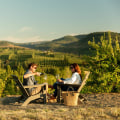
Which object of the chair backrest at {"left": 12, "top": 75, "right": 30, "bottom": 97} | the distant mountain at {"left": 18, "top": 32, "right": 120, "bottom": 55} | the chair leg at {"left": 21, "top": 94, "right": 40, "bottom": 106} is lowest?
the chair leg at {"left": 21, "top": 94, "right": 40, "bottom": 106}

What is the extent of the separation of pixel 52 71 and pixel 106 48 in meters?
6.46

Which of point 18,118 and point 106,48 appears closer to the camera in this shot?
point 18,118

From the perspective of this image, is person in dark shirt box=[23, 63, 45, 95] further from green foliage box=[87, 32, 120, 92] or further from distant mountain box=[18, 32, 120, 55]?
distant mountain box=[18, 32, 120, 55]

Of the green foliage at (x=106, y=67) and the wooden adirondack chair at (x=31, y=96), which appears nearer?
the wooden adirondack chair at (x=31, y=96)

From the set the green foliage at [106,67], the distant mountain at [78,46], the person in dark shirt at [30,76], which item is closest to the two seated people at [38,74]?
the person in dark shirt at [30,76]

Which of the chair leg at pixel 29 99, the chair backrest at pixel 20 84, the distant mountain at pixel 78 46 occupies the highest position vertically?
→ the distant mountain at pixel 78 46

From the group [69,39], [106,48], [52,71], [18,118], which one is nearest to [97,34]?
[69,39]

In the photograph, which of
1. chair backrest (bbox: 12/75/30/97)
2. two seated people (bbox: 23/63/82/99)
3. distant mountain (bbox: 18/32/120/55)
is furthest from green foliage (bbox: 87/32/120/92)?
distant mountain (bbox: 18/32/120/55)

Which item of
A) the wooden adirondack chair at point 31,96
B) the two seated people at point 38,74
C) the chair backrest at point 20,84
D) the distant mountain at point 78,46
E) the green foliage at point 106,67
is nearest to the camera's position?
the chair backrest at point 20,84

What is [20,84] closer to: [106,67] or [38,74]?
[38,74]

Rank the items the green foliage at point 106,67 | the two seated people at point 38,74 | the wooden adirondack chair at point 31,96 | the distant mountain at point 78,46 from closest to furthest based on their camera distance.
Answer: the wooden adirondack chair at point 31,96 < the two seated people at point 38,74 < the green foliage at point 106,67 < the distant mountain at point 78,46

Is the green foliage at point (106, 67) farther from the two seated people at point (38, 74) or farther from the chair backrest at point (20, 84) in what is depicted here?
the chair backrest at point (20, 84)

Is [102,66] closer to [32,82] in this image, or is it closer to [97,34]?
[32,82]

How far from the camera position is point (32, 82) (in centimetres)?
687
